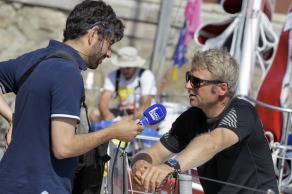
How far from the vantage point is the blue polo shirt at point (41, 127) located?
3068mm

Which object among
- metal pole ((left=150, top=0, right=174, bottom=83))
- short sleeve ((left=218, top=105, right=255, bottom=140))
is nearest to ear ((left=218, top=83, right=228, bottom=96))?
short sleeve ((left=218, top=105, right=255, bottom=140))

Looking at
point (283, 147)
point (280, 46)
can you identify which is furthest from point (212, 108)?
point (280, 46)

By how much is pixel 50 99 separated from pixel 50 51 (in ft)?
1.10

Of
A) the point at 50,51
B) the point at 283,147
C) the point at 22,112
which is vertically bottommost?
the point at 283,147

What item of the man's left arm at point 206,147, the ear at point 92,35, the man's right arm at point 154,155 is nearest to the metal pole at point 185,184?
the man's left arm at point 206,147

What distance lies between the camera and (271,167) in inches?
140

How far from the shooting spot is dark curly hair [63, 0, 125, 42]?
11.0 feet

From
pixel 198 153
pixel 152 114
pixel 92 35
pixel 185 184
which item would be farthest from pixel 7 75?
pixel 185 184

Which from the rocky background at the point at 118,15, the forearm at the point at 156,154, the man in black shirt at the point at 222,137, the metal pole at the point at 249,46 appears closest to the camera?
the man in black shirt at the point at 222,137

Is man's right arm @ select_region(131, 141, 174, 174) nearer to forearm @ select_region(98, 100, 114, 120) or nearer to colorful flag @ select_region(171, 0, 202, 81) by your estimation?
forearm @ select_region(98, 100, 114, 120)

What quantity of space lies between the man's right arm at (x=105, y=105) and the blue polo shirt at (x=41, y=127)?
5.02 meters

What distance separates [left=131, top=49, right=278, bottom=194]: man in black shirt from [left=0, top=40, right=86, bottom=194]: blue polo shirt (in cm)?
42

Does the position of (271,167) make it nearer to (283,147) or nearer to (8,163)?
(8,163)

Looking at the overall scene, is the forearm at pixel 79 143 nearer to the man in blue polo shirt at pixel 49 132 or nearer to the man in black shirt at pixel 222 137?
the man in blue polo shirt at pixel 49 132
